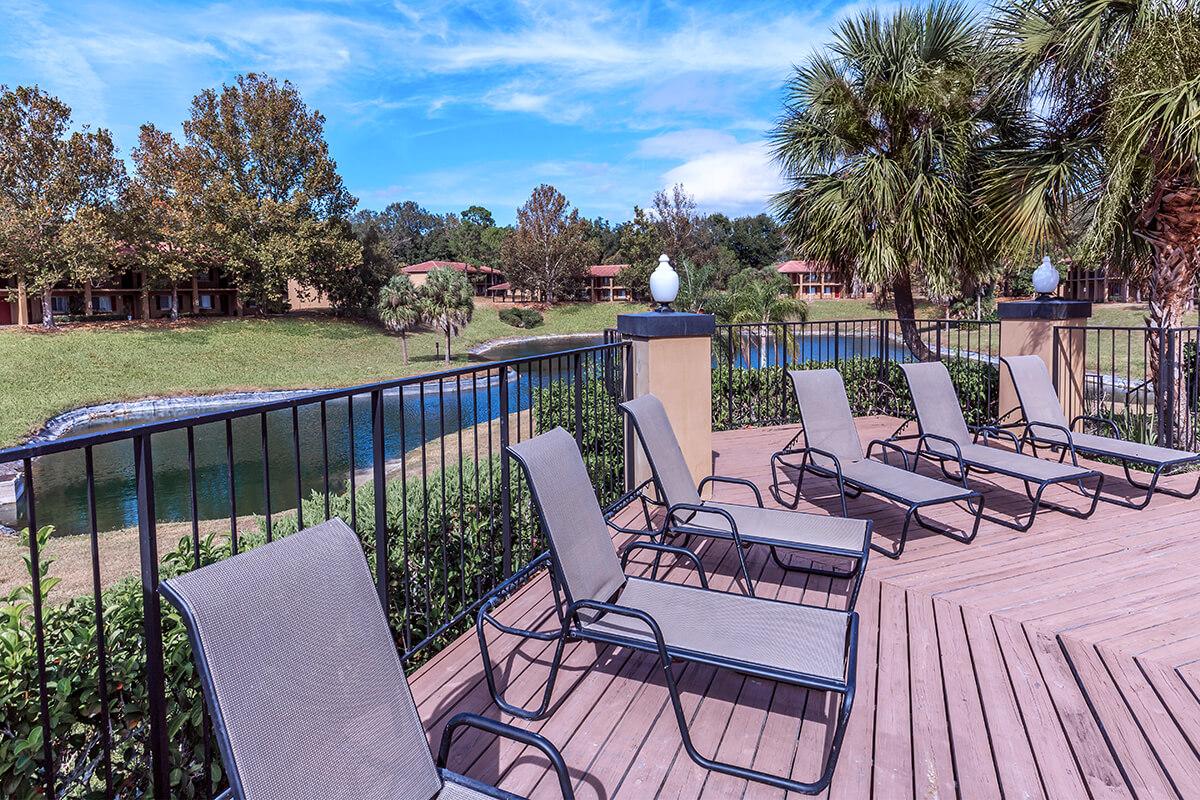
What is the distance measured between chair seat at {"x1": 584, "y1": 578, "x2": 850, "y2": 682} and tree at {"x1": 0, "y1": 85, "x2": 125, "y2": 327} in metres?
34.5

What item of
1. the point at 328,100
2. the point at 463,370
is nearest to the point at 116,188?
the point at 328,100

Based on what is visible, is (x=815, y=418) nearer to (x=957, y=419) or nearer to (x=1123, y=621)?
(x=957, y=419)

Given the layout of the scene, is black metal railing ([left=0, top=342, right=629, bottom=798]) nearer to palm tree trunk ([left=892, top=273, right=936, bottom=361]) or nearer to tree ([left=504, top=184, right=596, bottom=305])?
palm tree trunk ([left=892, top=273, right=936, bottom=361])

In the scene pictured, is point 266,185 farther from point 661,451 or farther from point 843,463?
point 661,451

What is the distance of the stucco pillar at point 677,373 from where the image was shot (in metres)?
4.76

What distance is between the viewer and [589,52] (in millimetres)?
14992

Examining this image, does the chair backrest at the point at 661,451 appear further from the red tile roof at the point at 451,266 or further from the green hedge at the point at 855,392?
the red tile roof at the point at 451,266

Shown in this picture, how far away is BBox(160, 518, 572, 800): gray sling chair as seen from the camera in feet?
4.28

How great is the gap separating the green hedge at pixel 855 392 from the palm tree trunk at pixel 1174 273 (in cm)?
172

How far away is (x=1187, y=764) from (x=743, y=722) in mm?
1341

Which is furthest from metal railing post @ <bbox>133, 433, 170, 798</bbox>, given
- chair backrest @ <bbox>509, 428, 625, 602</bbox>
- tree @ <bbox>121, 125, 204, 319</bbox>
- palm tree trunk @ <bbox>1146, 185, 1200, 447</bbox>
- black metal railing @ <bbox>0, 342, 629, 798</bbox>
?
tree @ <bbox>121, 125, 204, 319</bbox>

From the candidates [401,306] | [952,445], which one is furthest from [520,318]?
[952,445]

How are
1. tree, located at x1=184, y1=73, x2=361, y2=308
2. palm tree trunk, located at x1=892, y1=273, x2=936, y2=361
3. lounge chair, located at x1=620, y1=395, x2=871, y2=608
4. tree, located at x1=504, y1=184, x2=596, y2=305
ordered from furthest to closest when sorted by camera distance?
tree, located at x1=504, y1=184, x2=596, y2=305, tree, located at x1=184, y1=73, x2=361, y2=308, palm tree trunk, located at x1=892, y1=273, x2=936, y2=361, lounge chair, located at x1=620, y1=395, x2=871, y2=608

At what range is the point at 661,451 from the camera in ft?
12.3
